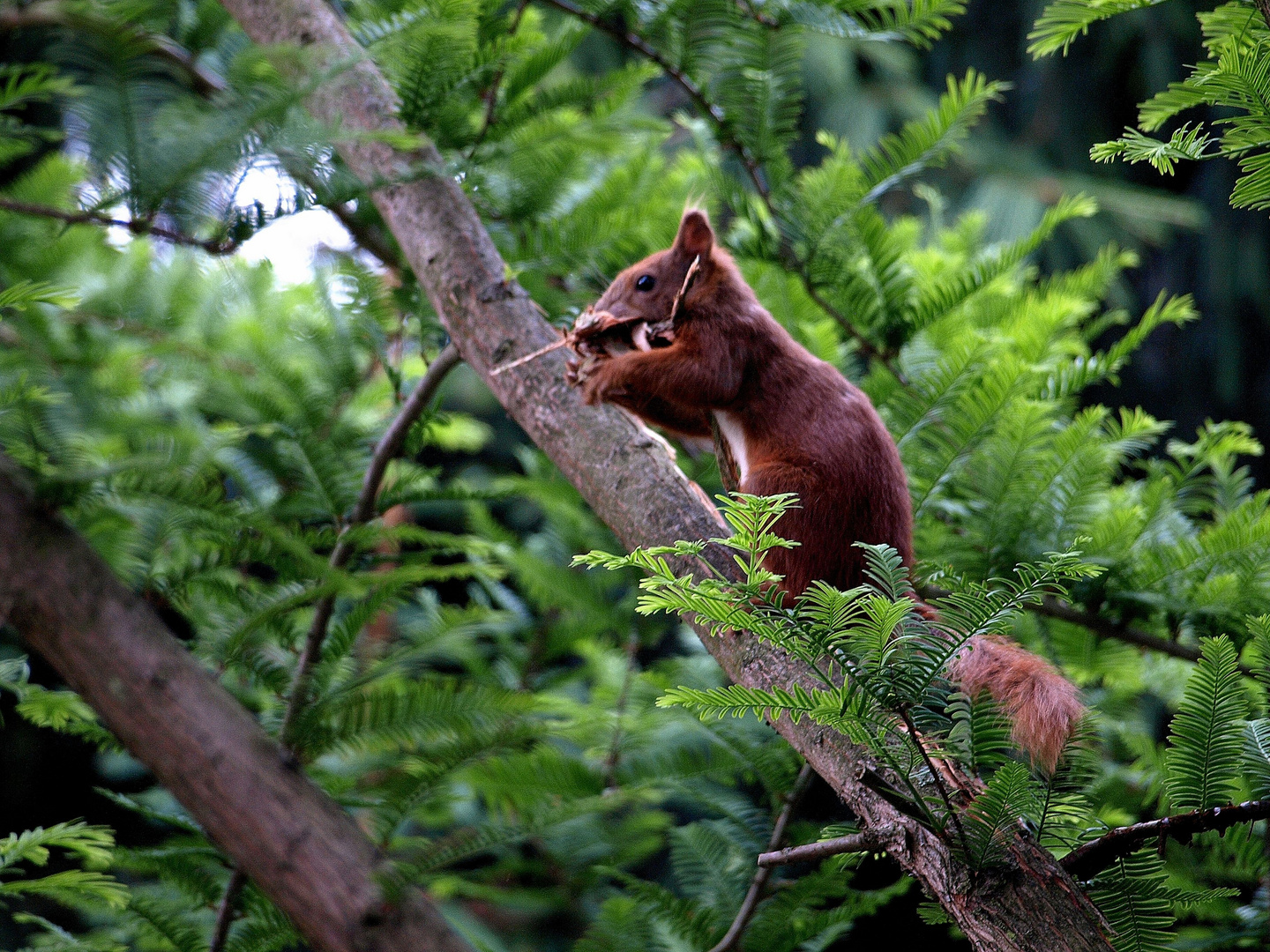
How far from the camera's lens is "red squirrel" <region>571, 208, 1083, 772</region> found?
1.30 m

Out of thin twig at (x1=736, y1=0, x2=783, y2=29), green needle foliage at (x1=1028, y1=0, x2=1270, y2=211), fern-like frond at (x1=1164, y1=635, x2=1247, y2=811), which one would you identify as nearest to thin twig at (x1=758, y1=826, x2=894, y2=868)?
fern-like frond at (x1=1164, y1=635, x2=1247, y2=811)

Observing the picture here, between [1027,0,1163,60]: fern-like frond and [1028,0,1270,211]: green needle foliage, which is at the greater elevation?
[1027,0,1163,60]: fern-like frond

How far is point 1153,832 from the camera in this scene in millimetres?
862

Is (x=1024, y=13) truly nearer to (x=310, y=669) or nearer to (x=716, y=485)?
(x=716, y=485)

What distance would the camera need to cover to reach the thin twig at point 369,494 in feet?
5.02

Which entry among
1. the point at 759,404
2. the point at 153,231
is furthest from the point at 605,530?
the point at 153,231

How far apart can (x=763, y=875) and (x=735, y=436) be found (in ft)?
2.23

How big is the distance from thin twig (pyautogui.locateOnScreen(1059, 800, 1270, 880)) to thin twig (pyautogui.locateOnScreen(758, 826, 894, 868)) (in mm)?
173

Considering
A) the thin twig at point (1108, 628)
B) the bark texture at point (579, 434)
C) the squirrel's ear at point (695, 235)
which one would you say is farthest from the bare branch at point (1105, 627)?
the squirrel's ear at point (695, 235)

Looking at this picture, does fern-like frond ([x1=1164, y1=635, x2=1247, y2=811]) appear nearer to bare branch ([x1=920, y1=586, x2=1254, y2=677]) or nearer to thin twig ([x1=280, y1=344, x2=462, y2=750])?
bare branch ([x1=920, y1=586, x2=1254, y2=677])

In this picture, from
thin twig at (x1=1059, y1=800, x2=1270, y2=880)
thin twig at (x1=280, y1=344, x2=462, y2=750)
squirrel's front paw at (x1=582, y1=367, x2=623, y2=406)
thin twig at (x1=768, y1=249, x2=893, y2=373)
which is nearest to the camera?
thin twig at (x1=1059, y1=800, x2=1270, y2=880)

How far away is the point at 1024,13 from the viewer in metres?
4.99

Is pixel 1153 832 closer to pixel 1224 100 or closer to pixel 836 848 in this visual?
pixel 836 848

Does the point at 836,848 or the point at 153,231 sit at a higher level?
the point at 153,231
